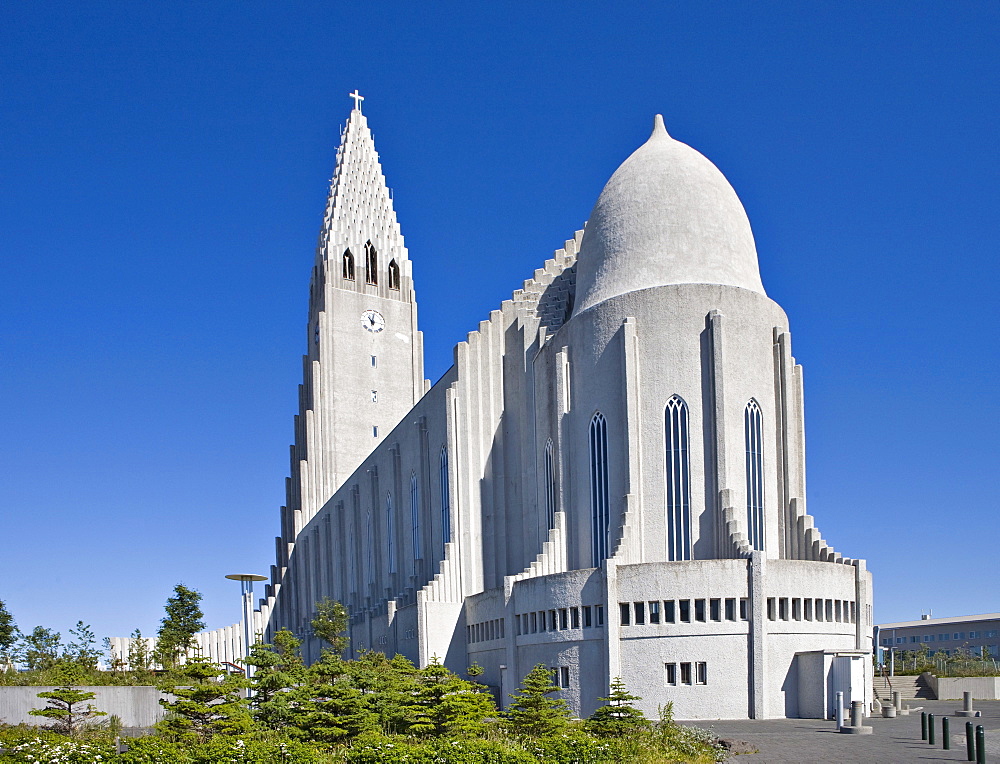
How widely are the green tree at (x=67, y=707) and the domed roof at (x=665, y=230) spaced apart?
29.5m

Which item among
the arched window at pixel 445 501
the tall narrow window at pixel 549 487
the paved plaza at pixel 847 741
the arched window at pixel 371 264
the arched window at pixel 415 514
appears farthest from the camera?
the arched window at pixel 371 264

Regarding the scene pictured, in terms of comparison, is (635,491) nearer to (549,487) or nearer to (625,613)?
(625,613)

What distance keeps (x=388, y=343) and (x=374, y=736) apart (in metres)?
68.4

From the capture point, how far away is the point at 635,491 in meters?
47.7

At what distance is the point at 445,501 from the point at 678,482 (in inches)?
683

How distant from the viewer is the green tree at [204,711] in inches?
1031

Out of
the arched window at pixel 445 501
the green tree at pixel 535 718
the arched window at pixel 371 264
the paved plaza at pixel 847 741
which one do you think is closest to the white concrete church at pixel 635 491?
the arched window at pixel 445 501

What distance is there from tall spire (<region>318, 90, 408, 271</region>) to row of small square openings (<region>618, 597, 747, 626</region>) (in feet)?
186

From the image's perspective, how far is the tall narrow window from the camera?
53.2 metres

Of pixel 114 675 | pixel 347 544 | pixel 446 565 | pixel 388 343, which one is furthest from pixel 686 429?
pixel 388 343

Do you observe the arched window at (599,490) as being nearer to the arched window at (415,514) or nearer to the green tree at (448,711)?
the arched window at (415,514)

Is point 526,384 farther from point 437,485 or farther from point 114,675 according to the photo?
point 114,675

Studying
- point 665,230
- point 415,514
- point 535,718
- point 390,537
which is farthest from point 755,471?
point 390,537

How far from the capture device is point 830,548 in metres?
47.1
